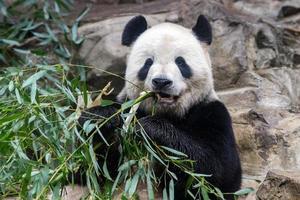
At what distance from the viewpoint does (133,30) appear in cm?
527

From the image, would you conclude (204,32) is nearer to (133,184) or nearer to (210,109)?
(210,109)

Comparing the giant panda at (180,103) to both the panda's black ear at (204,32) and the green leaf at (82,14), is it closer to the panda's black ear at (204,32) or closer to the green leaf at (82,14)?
the panda's black ear at (204,32)

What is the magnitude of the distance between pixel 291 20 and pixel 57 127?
12.7 feet

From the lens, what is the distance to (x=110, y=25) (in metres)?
7.20

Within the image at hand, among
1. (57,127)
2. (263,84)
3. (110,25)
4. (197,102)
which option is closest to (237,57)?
(263,84)

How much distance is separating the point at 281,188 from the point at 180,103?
1043 millimetres

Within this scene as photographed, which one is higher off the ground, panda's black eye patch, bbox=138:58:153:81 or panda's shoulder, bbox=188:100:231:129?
panda's black eye patch, bbox=138:58:153:81

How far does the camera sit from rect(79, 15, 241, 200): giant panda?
175 inches

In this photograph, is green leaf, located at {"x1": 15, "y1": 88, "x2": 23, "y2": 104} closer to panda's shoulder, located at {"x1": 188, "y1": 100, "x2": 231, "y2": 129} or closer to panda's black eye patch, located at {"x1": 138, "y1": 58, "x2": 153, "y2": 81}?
panda's black eye patch, located at {"x1": 138, "y1": 58, "x2": 153, "y2": 81}

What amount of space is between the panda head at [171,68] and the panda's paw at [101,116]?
0.28 metres

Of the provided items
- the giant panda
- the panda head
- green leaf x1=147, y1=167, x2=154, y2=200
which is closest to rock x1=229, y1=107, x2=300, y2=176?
the giant panda

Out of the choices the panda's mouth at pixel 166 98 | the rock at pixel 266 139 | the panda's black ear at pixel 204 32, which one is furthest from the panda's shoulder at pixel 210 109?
the rock at pixel 266 139

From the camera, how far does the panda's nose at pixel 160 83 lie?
4449 millimetres

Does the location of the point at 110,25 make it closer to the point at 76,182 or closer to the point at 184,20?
the point at 184,20
